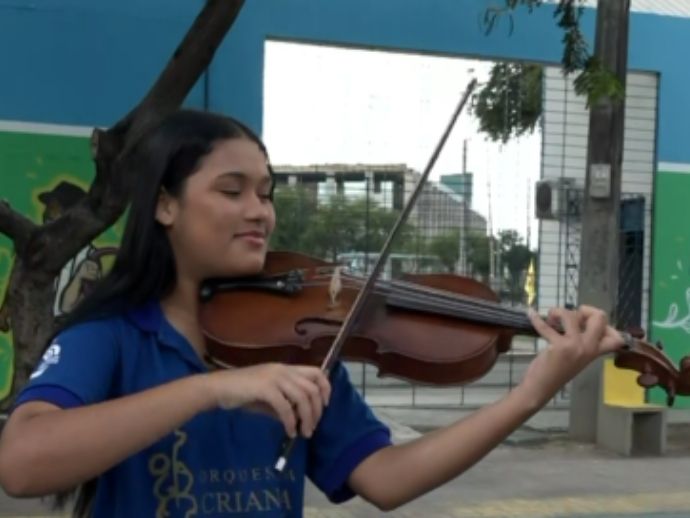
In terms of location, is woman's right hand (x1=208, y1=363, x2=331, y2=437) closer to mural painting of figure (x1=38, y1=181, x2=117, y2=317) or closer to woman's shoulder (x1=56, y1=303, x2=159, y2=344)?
woman's shoulder (x1=56, y1=303, x2=159, y2=344)

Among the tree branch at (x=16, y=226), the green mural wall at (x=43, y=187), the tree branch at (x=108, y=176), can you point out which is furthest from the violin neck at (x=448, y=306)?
the green mural wall at (x=43, y=187)

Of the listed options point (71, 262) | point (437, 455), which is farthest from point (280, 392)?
point (71, 262)

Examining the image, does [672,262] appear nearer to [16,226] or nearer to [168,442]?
[16,226]

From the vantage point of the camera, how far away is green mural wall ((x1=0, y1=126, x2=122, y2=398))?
8.91m

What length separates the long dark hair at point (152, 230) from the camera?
1.84 m

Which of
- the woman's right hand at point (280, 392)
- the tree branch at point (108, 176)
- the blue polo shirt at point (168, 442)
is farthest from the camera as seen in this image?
the tree branch at point (108, 176)

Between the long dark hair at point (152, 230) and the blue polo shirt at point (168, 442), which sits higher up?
the long dark hair at point (152, 230)

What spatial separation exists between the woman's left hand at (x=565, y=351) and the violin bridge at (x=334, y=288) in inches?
16.1

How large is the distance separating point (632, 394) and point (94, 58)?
504cm

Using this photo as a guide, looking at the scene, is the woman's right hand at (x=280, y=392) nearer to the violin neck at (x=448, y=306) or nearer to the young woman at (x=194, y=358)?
the young woman at (x=194, y=358)

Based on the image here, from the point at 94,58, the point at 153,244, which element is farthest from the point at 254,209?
the point at 94,58

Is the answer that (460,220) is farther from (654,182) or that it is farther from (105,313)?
(105,313)

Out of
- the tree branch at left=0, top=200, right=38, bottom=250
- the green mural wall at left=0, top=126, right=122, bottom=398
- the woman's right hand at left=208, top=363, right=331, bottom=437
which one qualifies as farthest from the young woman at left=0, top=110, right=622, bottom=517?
the green mural wall at left=0, top=126, right=122, bottom=398

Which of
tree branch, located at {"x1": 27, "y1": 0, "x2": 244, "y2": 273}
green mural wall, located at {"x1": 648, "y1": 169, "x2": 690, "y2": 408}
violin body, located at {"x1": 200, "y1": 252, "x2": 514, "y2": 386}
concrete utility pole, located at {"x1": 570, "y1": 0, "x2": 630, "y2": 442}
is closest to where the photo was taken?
violin body, located at {"x1": 200, "y1": 252, "x2": 514, "y2": 386}
